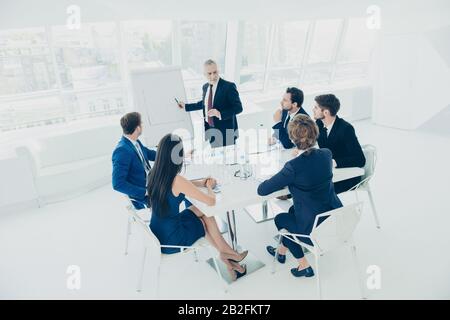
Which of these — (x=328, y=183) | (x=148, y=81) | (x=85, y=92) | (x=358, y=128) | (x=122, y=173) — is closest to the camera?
(x=328, y=183)

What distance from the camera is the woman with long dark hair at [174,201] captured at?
7.93 feet

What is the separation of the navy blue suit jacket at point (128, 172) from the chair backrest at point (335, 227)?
4.97 feet

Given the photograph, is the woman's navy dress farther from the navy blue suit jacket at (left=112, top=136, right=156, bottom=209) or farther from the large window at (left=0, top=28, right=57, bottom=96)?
the large window at (left=0, top=28, right=57, bottom=96)

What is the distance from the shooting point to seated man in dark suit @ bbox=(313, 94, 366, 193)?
3.13 m

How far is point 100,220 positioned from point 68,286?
3.76 ft

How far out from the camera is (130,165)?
3041mm

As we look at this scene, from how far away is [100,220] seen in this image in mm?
4070

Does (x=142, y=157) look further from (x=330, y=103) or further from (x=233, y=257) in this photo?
(x=330, y=103)

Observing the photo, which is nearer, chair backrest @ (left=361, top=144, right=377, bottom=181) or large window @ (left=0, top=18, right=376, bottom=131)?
chair backrest @ (left=361, top=144, right=377, bottom=181)

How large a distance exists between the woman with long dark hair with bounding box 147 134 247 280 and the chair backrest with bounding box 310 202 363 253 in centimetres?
76

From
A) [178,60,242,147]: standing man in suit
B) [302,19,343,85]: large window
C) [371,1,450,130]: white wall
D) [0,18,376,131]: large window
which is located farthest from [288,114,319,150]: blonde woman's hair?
[302,19,343,85]: large window

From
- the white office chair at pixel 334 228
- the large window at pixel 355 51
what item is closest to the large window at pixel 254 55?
the large window at pixel 355 51

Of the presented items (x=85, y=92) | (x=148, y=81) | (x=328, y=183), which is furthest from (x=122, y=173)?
(x=85, y=92)

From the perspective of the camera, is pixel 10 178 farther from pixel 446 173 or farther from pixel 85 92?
pixel 446 173
